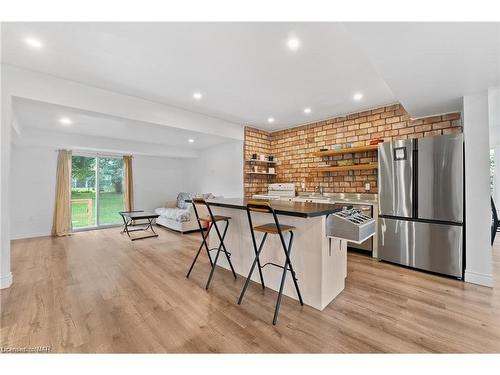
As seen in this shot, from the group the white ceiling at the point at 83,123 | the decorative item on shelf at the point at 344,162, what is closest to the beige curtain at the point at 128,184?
the white ceiling at the point at 83,123

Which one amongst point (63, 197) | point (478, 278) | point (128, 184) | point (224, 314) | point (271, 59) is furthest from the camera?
point (128, 184)

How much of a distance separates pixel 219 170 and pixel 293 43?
4395 mm

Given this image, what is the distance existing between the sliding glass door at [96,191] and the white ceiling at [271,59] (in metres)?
3.99

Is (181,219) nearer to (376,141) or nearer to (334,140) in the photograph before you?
(334,140)

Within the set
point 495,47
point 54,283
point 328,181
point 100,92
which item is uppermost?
point 100,92

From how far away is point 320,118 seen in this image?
4656 millimetres

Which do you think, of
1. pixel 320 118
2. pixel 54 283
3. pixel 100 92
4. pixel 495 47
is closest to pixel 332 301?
pixel 495 47

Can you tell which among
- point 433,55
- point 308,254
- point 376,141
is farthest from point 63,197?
point 433,55

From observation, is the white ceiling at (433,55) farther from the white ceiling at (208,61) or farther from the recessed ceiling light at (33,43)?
the recessed ceiling light at (33,43)

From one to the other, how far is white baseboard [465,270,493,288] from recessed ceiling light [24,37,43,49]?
535 cm

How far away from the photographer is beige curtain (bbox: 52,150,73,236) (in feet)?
17.3

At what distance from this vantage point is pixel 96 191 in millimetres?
6227

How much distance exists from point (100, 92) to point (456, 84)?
4.50 m
